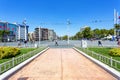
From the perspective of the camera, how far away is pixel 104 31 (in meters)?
130

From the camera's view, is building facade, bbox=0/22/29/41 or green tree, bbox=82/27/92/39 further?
green tree, bbox=82/27/92/39

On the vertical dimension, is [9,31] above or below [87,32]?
above

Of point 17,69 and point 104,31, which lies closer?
point 17,69

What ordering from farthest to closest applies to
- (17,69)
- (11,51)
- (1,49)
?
(11,51)
(1,49)
(17,69)

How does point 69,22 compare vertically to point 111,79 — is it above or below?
above

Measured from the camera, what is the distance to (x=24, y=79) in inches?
336

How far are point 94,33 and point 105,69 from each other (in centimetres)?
12378

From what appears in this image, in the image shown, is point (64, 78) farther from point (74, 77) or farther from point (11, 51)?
point (11, 51)

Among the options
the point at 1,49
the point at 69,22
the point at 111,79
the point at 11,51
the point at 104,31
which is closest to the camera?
the point at 111,79

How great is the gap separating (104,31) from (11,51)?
118 meters

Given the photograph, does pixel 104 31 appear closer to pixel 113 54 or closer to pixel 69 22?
pixel 69 22

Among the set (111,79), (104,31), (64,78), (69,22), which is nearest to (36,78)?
(64,78)

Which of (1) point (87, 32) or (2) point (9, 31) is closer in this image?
(2) point (9, 31)

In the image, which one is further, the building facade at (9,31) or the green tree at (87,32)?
the green tree at (87,32)
